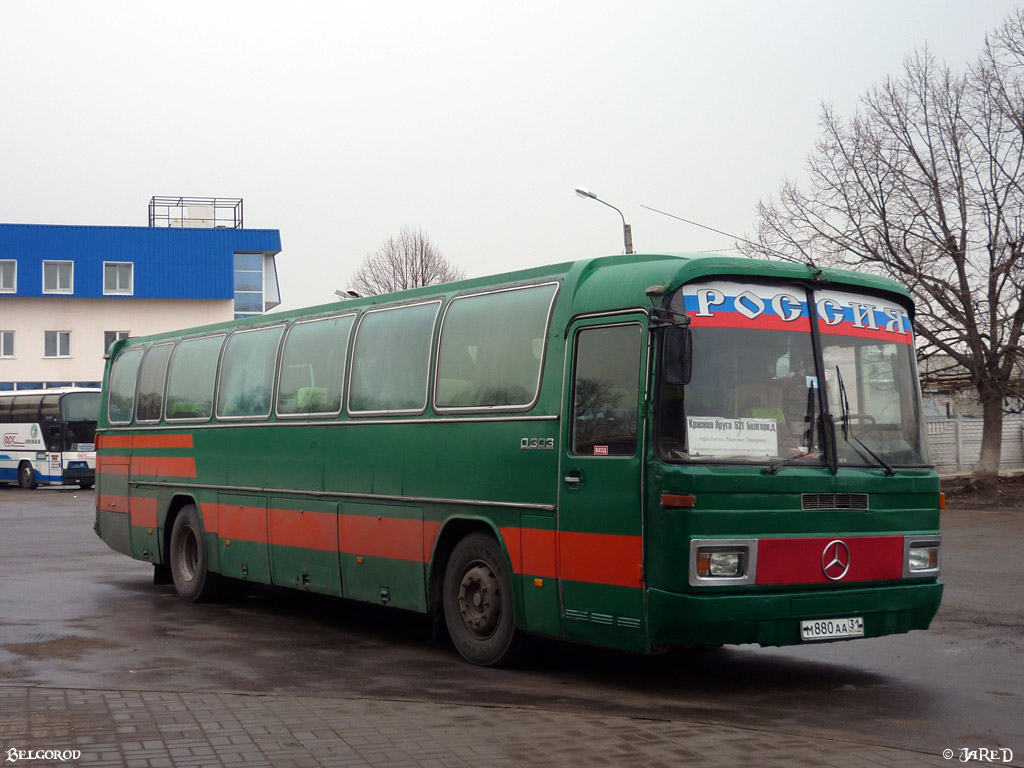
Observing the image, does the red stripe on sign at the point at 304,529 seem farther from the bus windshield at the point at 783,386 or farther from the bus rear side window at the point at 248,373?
the bus windshield at the point at 783,386

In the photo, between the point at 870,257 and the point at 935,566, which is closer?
the point at 935,566

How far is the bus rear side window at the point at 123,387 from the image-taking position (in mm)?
16156

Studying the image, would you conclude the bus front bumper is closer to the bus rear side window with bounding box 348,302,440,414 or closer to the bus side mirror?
the bus side mirror

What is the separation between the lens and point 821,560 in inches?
331

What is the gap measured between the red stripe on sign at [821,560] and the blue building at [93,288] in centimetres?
5623

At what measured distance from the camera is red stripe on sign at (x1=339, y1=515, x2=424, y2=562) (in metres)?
10.5

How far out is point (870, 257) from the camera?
1243 inches

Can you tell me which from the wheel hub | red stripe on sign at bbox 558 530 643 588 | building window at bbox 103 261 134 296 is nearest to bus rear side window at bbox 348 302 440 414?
the wheel hub

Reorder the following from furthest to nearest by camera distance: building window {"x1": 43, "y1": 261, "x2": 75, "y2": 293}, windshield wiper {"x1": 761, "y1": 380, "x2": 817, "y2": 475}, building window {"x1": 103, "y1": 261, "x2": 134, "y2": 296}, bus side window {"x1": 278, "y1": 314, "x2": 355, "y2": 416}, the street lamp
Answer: building window {"x1": 103, "y1": 261, "x2": 134, "y2": 296}
building window {"x1": 43, "y1": 261, "x2": 75, "y2": 293}
the street lamp
bus side window {"x1": 278, "y1": 314, "x2": 355, "y2": 416}
windshield wiper {"x1": 761, "y1": 380, "x2": 817, "y2": 475}

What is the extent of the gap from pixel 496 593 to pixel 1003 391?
2436cm

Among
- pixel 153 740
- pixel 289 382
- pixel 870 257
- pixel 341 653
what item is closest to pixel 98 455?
pixel 289 382

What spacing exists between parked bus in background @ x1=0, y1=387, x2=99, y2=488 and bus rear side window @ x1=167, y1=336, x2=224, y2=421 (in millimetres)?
27625

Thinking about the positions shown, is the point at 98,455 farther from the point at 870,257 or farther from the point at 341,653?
the point at 870,257

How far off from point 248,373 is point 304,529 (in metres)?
2.14
